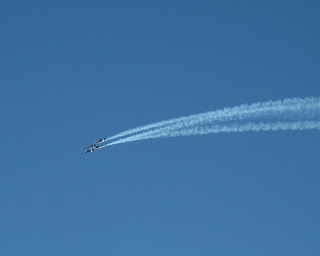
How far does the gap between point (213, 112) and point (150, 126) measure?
24.8 ft

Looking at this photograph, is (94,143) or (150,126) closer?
(150,126)

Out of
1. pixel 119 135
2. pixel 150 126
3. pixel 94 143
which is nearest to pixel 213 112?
pixel 150 126

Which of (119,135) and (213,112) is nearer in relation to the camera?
(213,112)

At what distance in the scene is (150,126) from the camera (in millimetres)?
74562

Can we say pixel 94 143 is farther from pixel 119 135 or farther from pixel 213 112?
pixel 213 112

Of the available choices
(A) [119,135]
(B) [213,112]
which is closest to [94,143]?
(A) [119,135]

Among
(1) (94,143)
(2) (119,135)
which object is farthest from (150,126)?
(1) (94,143)

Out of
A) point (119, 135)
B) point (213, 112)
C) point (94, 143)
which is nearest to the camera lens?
point (213, 112)

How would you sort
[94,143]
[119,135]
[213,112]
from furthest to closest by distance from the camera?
[94,143]
[119,135]
[213,112]

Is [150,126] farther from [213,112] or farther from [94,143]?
[94,143]

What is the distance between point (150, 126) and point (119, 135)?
6.45m

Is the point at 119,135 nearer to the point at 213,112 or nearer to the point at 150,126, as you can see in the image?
the point at 150,126

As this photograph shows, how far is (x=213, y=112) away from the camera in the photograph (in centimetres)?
7025

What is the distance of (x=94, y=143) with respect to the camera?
88438 millimetres
